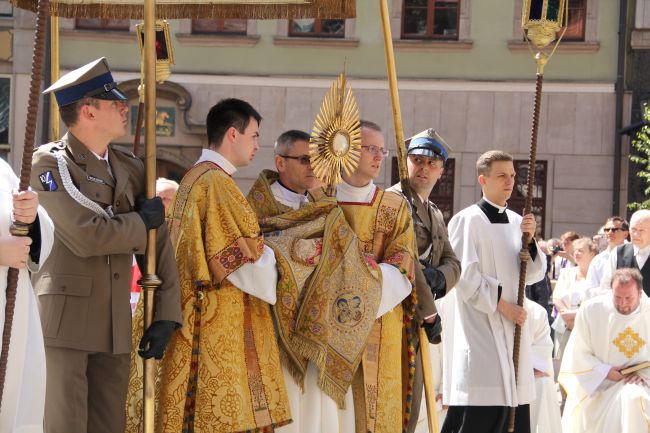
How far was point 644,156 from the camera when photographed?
18719mm

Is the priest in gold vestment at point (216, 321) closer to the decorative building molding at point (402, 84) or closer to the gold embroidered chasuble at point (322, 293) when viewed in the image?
the gold embroidered chasuble at point (322, 293)

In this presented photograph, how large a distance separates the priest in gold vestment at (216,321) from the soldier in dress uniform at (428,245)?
0.97m

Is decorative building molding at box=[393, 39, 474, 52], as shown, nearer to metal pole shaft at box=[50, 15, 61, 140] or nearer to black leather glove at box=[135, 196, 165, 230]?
metal pole shaft at box=[50, 15, 61, 140]

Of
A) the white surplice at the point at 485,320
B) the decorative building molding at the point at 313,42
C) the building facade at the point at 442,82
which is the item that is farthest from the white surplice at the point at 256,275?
the decorative building molding at the point at 313,42

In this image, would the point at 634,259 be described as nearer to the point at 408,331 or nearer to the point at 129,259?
the point at 408,331

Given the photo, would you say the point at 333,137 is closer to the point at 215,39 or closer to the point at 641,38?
the point at 215,39

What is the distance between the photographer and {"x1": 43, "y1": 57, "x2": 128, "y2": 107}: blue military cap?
499 centimetres

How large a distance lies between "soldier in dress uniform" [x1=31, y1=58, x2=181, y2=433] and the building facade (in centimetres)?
1374

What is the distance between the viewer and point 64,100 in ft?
16.5

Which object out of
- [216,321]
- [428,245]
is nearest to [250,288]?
[216,321]

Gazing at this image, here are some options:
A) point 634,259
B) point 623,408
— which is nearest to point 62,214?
point 623,408

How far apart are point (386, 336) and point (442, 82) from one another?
1328 cm

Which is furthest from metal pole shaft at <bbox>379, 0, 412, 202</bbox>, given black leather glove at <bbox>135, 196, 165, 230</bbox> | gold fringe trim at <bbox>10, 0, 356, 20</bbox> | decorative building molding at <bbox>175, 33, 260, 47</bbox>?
decorative building molding at <bbox>175, 33, 260, 47</bbox>

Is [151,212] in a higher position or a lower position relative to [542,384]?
higher
